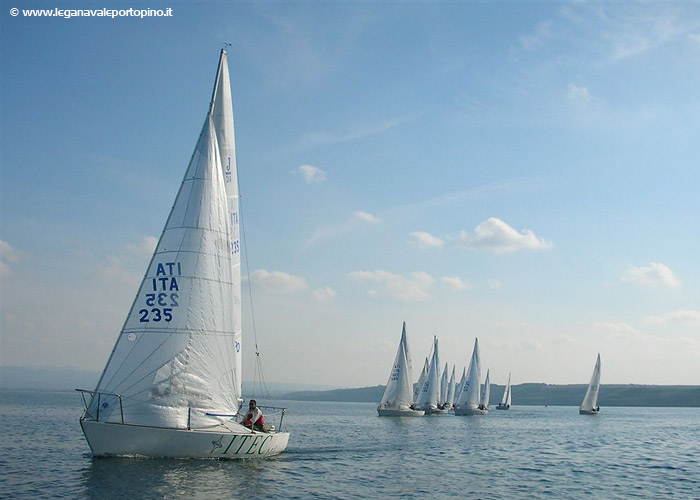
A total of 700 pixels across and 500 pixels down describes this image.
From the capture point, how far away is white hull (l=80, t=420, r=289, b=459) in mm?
24219

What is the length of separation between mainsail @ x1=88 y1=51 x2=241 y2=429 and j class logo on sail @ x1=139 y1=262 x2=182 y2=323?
0.04 m

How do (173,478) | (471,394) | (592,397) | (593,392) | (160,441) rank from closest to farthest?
1. (173,478)
2. (160,441)
3. (471,394)
4. (592,397)
5. (593,392)

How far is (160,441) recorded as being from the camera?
24.5m

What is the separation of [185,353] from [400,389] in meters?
55.7

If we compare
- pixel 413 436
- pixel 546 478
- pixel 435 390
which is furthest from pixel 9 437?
pixel 435 390

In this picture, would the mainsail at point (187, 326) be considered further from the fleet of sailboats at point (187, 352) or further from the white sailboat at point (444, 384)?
the white sailboat at point (444, 384)

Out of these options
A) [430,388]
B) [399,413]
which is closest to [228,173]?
[399,413]

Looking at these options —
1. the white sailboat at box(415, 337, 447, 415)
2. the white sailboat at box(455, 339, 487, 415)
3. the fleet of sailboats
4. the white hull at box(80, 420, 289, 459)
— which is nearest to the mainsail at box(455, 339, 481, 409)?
the white sailboat at box(455, 339, 487, 415)

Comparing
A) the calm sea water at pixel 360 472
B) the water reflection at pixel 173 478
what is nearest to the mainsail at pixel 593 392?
the calm sea water at pixel 360 472

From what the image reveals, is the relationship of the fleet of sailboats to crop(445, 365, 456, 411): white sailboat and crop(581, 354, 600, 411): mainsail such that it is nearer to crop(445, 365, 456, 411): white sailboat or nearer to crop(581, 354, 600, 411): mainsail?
crop(445, 365, 456, 411): white sailboat

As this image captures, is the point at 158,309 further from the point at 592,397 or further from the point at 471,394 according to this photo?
the point at 592,397

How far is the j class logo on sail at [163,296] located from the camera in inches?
1023

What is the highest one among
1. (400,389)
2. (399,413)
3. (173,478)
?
(400,389)

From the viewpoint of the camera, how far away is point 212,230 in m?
27.6
